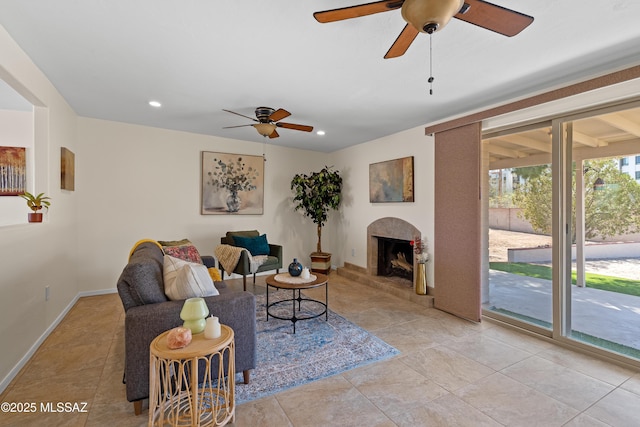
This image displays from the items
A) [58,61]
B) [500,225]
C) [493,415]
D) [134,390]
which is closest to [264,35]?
[58,61]

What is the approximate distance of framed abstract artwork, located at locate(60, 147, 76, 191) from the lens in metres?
3.17

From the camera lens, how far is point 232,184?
4879mm

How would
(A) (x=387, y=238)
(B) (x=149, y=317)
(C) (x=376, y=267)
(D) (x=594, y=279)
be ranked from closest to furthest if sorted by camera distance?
(B) (x=149, y=317)
(D) (x=594, y=279)
(A) (x=387, y=238)
(C) (x=376, y=267)

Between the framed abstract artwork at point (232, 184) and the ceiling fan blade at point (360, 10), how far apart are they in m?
3.75

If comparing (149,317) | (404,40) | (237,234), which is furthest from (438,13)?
(237,234)

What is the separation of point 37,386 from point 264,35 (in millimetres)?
2930

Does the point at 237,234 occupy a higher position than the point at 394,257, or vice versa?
the point at 237,234

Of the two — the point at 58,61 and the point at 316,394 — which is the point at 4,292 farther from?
the point at 316,394

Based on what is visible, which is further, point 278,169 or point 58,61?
point 278,169

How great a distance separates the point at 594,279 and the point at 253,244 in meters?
3.96

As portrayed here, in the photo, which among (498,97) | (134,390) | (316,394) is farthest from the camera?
(498,97)

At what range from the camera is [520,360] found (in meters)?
2.36

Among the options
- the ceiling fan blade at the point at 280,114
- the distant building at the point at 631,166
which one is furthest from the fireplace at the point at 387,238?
the ceiling fan blade at the point at 280,114

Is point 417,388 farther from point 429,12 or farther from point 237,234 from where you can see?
point 237,234
